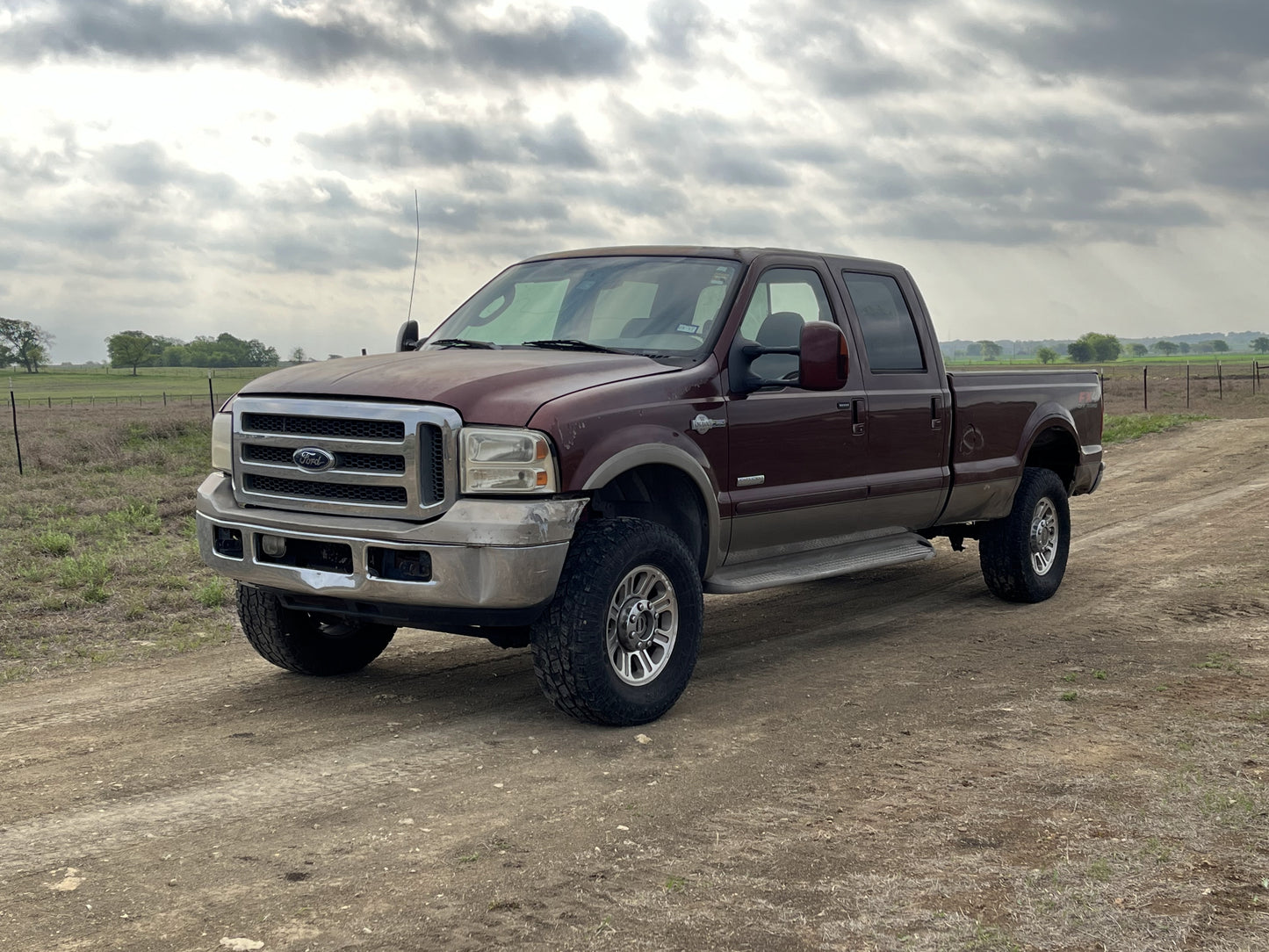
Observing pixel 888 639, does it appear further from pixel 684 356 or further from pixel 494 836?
pixel 494 836

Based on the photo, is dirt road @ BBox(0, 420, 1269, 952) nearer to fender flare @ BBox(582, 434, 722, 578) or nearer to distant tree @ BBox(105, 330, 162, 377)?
fender flare @ BBox(582, 434, 722, 578)

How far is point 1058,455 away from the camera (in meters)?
9.20

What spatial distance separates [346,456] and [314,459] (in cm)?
15

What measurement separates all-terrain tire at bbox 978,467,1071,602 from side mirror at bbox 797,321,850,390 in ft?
9.72

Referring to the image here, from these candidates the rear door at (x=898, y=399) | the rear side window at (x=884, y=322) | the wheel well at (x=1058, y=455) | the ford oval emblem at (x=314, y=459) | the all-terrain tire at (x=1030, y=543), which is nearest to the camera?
the ford oval emblem at (x=314, y=459)

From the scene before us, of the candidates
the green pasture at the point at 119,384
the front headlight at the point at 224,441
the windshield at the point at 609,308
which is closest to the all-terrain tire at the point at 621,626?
the windshield at the point at 609,308

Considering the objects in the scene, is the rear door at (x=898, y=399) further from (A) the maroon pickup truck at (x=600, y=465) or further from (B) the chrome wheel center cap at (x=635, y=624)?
(B) the chrome wheel center cap at (x=635, y=624)

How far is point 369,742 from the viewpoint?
Result: 5.33 m

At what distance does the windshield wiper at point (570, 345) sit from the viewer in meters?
6.20

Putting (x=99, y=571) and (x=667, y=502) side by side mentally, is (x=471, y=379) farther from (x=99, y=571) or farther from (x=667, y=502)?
(x=99, y=571)

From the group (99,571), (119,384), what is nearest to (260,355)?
(119,384)

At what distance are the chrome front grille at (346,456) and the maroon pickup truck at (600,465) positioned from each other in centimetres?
1

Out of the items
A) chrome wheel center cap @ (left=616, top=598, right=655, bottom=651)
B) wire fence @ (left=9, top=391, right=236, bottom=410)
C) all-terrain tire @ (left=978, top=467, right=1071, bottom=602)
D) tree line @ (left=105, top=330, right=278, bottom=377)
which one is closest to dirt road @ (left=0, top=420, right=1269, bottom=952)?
chrome wheel center cap @ (left=616, top=598, right=655, bottom=651)

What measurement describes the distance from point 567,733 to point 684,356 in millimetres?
1908
